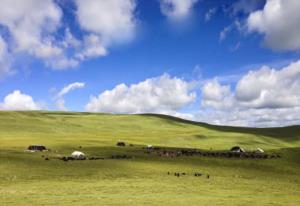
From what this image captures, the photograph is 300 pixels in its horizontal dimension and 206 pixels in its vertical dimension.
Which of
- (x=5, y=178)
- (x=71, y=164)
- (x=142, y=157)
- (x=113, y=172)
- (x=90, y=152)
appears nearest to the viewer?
(x=5, y=178)

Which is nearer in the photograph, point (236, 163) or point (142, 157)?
point (236, 163)

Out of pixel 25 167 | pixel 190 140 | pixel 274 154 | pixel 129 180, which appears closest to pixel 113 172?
pixel 129 180

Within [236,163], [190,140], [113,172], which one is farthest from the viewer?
[190,140]

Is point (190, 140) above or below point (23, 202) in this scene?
above

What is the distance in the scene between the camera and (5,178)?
45.0 metres

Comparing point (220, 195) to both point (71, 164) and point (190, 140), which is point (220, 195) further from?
point (190, 140)

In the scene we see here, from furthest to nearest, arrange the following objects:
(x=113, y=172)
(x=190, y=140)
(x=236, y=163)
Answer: (x=190, y=140)
(x=236, y=163)
(x=113, y=172)

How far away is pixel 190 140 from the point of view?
15238 cm

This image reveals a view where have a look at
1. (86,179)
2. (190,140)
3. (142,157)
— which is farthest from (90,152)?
(190,140)

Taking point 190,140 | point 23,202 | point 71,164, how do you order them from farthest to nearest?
point 190,140
point 71,164
point 23,202

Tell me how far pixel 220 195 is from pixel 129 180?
11998 mm

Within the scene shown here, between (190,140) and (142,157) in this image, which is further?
(190,140)

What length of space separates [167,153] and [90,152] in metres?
12.4

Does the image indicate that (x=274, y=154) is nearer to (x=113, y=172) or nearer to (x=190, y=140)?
(x=113, y=172)
